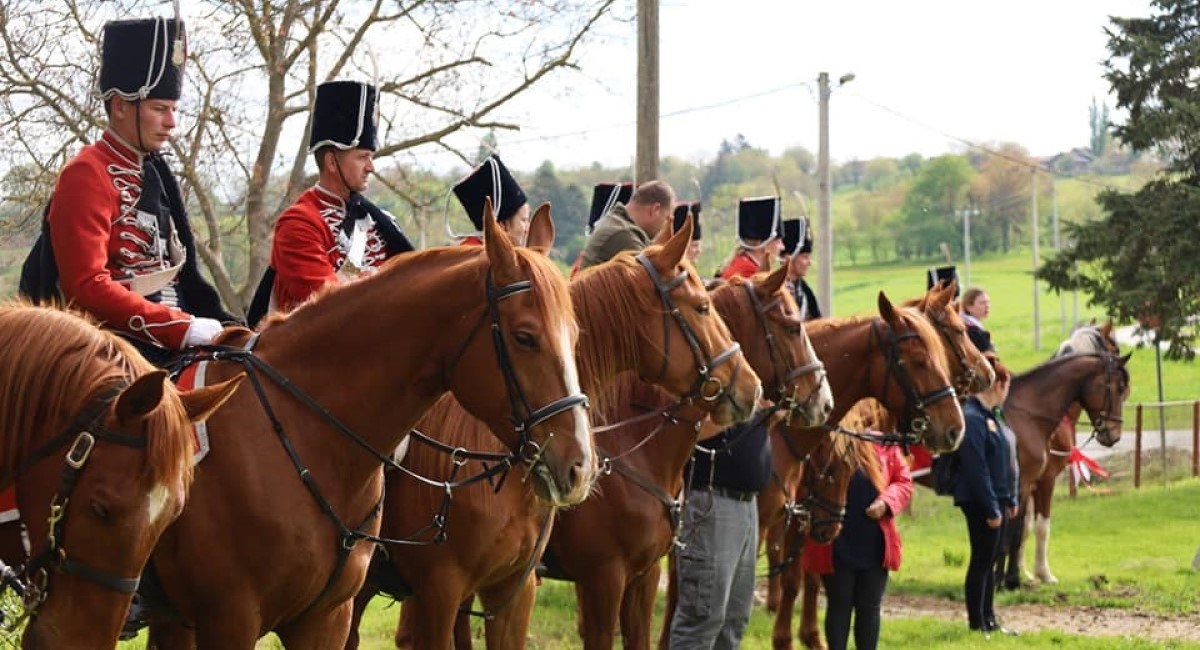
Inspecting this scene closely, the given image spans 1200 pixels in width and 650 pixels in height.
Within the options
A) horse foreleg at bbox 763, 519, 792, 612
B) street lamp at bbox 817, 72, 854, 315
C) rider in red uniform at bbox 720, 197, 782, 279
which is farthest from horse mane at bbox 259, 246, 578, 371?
street lamp at bbox 817, 72, 854, 315

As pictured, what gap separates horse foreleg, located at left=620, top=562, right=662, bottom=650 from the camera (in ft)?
25.3

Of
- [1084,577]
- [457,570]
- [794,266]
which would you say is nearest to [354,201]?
[457,570]

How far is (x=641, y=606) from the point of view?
777cm

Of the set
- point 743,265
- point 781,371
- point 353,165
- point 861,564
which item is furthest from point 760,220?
point 353,165

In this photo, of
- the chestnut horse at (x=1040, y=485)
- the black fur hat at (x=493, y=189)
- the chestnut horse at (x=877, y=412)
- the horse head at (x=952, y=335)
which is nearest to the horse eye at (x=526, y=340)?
the black fur hat at (x=493, y=189)

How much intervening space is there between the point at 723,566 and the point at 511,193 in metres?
2.10

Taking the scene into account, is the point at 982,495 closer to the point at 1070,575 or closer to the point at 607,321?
the point at 1070,575

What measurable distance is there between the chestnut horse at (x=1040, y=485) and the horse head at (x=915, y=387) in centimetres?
493

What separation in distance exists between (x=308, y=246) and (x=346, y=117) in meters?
0.57

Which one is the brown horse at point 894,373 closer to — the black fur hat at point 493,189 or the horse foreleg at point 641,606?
the horse foreleg at point 641,606

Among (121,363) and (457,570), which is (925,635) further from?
(121,363)

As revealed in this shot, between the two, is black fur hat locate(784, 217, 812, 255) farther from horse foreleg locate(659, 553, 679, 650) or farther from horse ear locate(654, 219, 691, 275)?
horse ear locate(654, 219, 691, 275)

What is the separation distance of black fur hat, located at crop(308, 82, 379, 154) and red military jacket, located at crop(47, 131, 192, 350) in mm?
910

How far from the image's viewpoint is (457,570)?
635 cm
